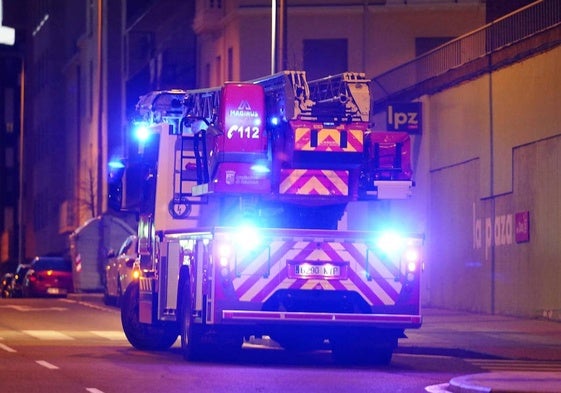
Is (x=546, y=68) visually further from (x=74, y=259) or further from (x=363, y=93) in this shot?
(x=74, y=259)

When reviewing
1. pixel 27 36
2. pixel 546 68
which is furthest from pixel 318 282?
pixel 27 36

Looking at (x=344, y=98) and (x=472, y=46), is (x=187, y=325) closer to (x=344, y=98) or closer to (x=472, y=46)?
(x=344, y=98)

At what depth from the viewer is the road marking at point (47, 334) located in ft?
85.7

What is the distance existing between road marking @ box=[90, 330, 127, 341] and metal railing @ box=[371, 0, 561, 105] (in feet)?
34.5

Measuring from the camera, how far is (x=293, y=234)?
65.9 ft

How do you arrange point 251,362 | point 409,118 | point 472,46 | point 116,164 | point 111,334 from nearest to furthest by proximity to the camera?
point 251,362 → point 116,164 → point 111,334 → point 472,46 → point 409,118

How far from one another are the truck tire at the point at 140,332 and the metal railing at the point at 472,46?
1212 centimetres

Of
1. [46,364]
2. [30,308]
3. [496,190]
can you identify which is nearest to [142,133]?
[46,364]

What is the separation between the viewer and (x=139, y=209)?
76.0 ft

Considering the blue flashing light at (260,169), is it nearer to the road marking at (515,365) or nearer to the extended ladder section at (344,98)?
the extended ladder section at (344,98)

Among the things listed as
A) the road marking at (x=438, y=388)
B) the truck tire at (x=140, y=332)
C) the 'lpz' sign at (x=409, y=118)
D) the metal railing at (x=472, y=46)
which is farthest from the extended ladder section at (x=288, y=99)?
the 'lpz' sign at (x=409, y=118)

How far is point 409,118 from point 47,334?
1689 cm

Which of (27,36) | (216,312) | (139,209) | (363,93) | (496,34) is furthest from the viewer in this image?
(27,36)

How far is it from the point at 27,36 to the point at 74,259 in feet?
206
